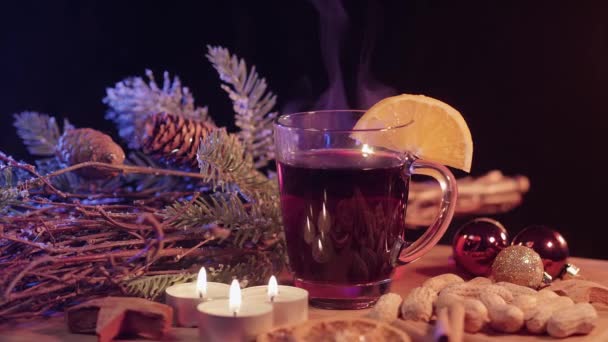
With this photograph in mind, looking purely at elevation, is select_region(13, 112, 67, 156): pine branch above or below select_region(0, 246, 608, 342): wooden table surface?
above

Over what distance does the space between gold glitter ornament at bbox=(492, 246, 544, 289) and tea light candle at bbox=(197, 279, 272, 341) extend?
1.53 ft

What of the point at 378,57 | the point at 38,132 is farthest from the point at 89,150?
the point at 378,57

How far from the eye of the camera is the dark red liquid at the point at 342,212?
1407 mm

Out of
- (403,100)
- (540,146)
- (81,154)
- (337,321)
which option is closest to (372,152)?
(403,100)

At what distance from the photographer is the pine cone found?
6.00 feet

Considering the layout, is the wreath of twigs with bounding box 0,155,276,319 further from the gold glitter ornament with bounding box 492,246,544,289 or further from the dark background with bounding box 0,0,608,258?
the dark background with bounding box 0,0,608,258

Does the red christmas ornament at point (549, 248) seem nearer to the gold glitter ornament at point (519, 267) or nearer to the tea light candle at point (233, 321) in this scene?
the gold glitter ornament at point (519, 267)

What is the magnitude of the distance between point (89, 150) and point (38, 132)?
29cm

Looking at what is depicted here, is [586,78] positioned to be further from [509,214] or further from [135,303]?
[135,303]

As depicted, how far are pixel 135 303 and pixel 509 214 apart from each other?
1.88 metres

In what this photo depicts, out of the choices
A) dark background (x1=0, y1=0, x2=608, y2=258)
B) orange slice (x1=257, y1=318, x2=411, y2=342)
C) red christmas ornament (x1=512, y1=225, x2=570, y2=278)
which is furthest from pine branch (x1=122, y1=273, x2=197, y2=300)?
dark background (x1=0, y1=0, x2=608, y2=258)

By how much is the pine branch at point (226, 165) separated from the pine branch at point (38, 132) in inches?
20.9

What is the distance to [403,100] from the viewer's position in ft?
5.04

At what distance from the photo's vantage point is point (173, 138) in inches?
72.1
